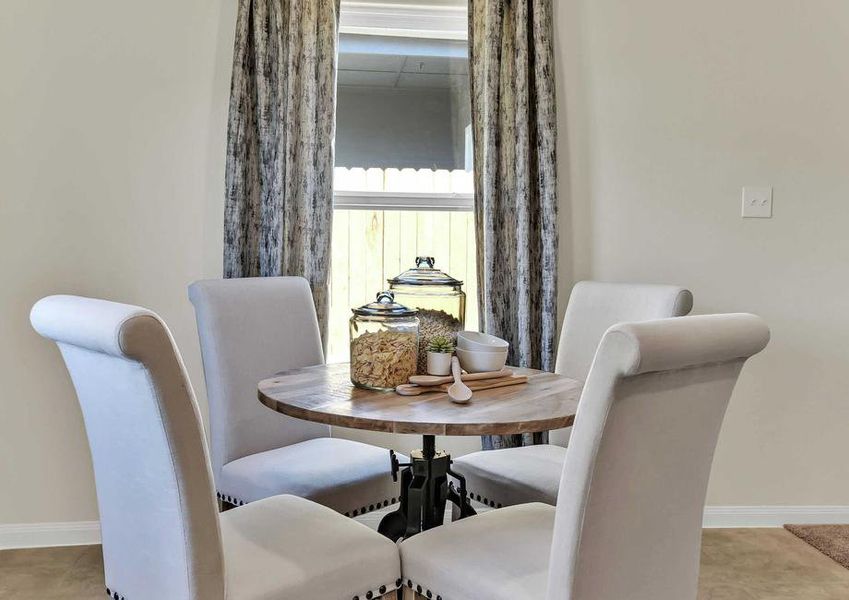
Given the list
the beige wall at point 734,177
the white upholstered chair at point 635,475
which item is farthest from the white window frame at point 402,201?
the white upholstered chair at point 635,475

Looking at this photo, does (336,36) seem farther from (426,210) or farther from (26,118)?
(26,118)

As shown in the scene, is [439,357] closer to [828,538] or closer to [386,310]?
[386,310]

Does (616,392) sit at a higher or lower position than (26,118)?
lower

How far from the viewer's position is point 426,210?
2922 mm

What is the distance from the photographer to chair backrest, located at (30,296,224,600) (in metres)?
1.18

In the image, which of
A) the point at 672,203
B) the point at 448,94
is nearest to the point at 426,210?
the point at 448,94

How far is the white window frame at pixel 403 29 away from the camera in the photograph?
Result: 2.82 metres

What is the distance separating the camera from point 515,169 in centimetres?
275

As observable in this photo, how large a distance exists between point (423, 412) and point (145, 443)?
56 centimetres

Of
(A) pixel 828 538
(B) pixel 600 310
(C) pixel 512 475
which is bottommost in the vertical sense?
(A) pixel 828 538

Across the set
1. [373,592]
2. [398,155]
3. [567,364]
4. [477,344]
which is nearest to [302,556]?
[373,592]

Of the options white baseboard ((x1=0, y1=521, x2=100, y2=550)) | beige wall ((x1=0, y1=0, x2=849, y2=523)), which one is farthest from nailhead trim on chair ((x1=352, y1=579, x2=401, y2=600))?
white baseboard ((x1=0, y1=521, x2=100, y2=550))

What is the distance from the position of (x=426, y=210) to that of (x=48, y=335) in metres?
1.75

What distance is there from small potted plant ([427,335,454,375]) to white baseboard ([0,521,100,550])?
160cm
